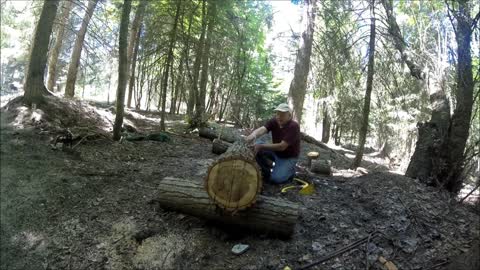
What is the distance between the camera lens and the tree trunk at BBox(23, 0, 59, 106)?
25.1 ft

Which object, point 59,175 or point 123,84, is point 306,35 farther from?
point 59,175

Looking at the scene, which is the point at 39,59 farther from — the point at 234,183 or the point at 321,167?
the point at 321,167

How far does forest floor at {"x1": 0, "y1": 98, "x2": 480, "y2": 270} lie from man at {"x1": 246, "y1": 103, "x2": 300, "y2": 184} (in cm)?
34

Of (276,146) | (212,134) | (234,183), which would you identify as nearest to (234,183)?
(234,183)

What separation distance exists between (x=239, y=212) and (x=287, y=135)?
2.00m

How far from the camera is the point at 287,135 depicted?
5.58 meters

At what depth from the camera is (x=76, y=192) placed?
4871 millimetres

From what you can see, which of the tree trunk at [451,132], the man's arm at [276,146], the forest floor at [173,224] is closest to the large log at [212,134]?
the forest floor at [173,224]

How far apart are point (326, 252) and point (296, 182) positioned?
2416 millimetres

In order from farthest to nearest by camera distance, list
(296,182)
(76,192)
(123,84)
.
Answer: (123,84) → (296,182) → (76,192)

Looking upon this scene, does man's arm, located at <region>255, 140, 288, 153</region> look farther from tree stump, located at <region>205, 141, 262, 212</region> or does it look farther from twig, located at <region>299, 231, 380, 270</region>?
twig, located at <region>299, 231, 380, 270</region>

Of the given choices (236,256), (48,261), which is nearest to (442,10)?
(236,256)

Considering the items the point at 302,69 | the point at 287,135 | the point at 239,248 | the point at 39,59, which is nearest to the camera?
the point at 239,248

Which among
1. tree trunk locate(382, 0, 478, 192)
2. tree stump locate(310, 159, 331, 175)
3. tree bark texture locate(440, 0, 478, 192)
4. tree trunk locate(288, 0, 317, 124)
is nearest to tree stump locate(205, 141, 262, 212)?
tree trunk locate(382, 0, 478, 192)
